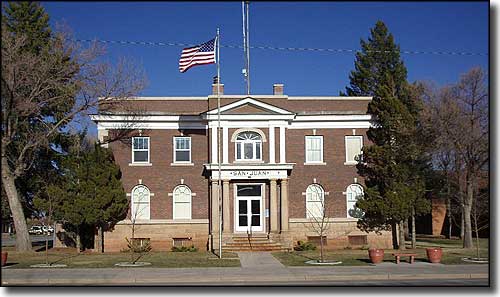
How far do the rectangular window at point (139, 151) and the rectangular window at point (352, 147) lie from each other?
12.0 m

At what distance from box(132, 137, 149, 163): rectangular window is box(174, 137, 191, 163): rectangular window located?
1.71 m

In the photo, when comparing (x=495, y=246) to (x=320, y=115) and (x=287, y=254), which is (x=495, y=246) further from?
(x=320, y=115)

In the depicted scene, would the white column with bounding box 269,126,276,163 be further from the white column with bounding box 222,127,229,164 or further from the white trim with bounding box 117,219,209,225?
the white trim with bounding box 117,219,209,225

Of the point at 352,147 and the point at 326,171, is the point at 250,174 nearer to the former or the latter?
the point at 326,171

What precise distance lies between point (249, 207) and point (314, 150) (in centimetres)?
526

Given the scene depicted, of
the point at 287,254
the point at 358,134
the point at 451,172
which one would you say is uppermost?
the point at 358,134

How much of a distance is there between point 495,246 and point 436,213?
4132 cm

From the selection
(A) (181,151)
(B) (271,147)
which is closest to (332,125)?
(B) (271,147)

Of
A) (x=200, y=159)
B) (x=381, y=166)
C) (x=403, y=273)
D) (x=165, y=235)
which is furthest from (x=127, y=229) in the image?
(x=403, y=273)

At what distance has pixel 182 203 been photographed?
116 ft

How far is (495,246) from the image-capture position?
15781mm

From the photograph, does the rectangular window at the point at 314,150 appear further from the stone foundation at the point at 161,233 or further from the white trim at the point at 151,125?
the stone foundation at the point at 161,233

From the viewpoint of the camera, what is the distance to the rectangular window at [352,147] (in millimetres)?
36000

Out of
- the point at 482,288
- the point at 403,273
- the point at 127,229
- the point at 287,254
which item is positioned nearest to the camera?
the point at 482,288
